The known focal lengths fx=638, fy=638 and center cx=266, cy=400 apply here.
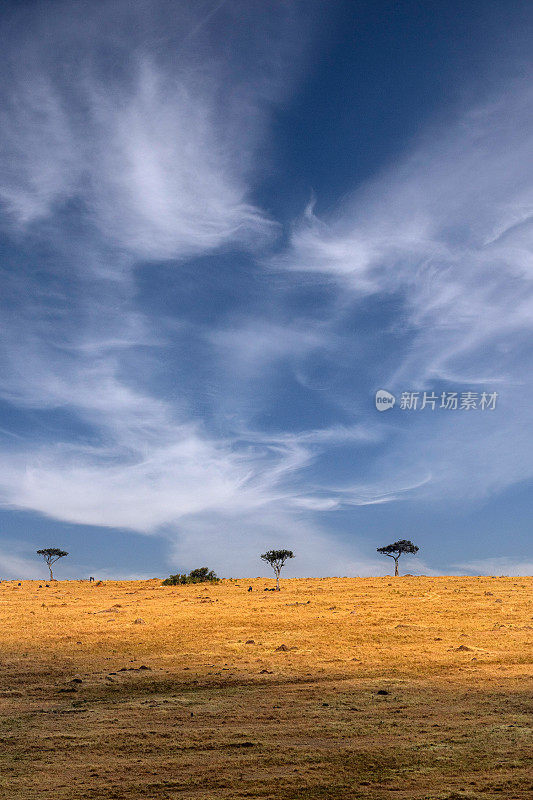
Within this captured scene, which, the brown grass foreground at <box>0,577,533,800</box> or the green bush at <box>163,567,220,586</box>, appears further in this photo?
the green bush at <box>163,567,220,586</box>

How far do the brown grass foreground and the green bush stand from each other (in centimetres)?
1858

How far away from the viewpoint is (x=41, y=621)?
27562 millimetres

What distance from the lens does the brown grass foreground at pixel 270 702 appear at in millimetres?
9031

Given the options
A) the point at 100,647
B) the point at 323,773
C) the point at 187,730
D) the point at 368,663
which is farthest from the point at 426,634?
the point at 323,773

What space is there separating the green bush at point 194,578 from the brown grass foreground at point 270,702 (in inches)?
732

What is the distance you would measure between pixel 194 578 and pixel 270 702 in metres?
36.7

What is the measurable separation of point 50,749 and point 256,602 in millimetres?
23036

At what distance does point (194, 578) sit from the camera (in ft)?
162

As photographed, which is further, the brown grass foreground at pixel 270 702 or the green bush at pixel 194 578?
the green bush at pixel 194 578

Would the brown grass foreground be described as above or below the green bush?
below

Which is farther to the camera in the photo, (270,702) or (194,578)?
(194,578)

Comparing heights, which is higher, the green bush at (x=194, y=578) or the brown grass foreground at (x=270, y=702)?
the green bush at (x=194, y=578)

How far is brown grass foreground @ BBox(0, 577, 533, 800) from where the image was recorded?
9.03 m

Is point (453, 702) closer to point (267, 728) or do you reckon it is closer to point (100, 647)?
point (267, 728)
